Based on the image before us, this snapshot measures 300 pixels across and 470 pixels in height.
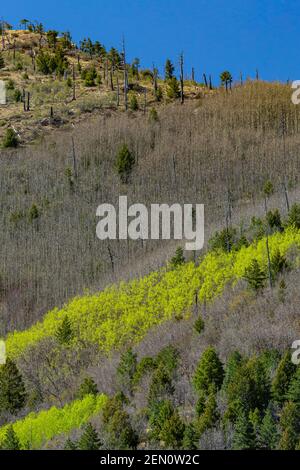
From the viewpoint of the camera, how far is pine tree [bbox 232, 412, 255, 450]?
15055 millimetres

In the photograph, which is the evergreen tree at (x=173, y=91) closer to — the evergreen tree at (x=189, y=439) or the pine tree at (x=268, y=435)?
the evergreen tree at (x=189, y=439)

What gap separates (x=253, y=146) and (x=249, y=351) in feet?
120

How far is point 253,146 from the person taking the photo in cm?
5519

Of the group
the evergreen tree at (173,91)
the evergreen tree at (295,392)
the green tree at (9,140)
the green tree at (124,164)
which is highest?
the evergreen tree at (173,91)

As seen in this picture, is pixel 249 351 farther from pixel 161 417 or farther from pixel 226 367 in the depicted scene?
pixel 161 417

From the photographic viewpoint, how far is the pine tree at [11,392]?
2514 centimetres

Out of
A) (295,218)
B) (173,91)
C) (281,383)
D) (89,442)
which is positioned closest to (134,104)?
(173,91)

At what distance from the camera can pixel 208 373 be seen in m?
19.1

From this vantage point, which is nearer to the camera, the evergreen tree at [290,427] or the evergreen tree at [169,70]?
the evergreen tree at [290,427]

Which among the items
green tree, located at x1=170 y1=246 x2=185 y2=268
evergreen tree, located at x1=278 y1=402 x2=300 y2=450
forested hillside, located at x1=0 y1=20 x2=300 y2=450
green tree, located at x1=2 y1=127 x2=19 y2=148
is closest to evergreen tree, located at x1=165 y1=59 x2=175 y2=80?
forested hillside, located at x1=0 y1=20 x2=300 y2=450

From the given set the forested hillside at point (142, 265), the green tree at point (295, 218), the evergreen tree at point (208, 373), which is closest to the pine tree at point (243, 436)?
the forested hillside at point (142, 265)

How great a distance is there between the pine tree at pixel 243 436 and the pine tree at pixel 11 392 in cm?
1195

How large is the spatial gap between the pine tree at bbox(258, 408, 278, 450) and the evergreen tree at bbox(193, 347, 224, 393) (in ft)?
11.7

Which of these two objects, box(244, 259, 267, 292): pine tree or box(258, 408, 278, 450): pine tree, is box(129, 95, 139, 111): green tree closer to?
box(244, 259, 267, 292): pine tree
